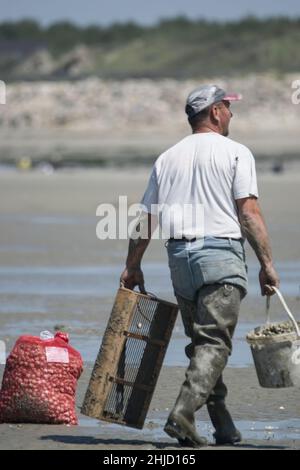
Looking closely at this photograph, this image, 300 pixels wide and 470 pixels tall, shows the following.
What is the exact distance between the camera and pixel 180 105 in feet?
193

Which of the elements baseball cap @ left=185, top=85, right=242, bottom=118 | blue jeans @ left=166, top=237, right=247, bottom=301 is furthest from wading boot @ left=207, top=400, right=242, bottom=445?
baseball cap @ left=185, top=85, right=242, bottom=118

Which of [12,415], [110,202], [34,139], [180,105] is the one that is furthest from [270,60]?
[12,415]

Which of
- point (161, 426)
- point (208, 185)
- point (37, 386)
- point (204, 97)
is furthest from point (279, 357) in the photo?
point (37, 386)

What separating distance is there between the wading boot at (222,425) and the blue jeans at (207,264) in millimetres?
628

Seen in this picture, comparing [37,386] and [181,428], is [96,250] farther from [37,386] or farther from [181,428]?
[181,428]

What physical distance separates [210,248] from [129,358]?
83 centimetres

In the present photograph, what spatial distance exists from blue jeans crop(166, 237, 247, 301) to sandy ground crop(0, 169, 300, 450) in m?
0.89

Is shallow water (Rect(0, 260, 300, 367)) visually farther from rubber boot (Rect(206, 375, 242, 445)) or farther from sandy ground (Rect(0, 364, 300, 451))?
rubber boot (Rect(206, 375, 242, 445))

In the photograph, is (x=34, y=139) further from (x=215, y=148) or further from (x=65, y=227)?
(x=215, y=148)

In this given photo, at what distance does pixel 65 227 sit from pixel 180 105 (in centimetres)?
3856

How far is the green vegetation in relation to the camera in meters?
98.2

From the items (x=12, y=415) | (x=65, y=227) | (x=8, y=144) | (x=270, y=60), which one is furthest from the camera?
(x=270, y=60)

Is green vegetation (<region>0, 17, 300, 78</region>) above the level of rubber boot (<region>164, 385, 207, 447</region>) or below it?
above

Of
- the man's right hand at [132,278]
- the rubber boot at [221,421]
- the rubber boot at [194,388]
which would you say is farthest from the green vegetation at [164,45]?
the rubber boot at [194,388]
